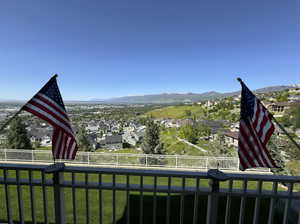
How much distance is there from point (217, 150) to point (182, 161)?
5253 millimetres

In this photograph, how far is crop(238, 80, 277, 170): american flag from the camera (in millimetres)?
1825

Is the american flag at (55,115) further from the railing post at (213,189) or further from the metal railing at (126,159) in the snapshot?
the metal railing at (126,159)

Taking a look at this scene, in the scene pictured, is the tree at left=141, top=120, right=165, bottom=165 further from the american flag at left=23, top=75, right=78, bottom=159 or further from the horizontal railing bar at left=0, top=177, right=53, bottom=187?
the horizontal railing bar at left=0, top=177, right=53, bottom=187

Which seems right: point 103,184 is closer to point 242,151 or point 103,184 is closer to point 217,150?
point 242,151

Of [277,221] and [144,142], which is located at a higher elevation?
[277,221]

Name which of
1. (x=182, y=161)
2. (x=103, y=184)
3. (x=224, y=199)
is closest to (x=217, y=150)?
(x=182, y=161)

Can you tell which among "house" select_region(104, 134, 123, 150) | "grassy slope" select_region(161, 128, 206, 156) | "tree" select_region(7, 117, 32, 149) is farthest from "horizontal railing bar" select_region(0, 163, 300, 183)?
"house" select_region(104, 134, 123, 150)

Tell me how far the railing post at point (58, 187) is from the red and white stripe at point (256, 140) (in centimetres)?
210

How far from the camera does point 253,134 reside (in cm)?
182

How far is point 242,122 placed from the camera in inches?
72.9

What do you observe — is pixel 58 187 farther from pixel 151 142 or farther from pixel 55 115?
pixel 151 142

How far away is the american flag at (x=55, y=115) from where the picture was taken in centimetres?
193

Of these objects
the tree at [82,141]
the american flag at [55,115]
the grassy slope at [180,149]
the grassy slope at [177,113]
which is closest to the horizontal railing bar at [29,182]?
the american flag at [55,115]

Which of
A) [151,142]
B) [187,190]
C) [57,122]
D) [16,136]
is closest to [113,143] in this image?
[151,142]
